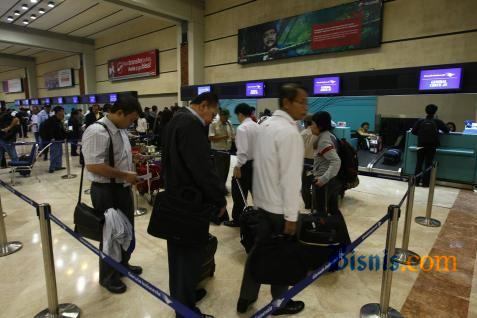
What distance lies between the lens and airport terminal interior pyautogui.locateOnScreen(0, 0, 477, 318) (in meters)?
2.26

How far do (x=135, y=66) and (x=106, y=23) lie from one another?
2.64 metres

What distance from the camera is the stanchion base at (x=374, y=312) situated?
7.06 ft

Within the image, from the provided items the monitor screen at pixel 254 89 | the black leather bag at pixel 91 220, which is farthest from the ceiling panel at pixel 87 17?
the black leather bag at pixel 91 220

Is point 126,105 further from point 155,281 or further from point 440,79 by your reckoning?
point 440,79

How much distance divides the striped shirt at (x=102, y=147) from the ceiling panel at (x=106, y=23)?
13303 millimetres

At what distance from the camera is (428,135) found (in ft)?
18.9

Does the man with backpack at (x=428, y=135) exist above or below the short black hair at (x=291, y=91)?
below

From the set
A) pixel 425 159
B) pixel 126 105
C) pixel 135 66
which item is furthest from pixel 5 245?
pixel 135 66

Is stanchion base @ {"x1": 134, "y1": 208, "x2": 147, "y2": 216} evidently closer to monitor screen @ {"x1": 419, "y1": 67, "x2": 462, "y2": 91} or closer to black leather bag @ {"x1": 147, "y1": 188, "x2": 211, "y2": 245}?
black leather bag @ {"x1": 147, "y1": 188, "x2": 211, "y2": 245}

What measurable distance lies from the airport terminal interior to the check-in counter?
0.03 metres

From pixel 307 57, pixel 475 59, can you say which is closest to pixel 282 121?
pixel 475 59

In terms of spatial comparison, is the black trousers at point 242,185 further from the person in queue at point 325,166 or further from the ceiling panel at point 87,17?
the ceiling panel at point 87,17

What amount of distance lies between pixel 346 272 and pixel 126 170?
2.17m

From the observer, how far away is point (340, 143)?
347 cm
